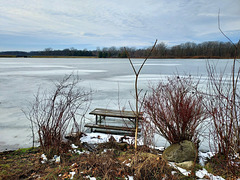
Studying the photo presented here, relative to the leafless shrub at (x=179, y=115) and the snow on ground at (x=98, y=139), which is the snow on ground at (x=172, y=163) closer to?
A: the snow on ground at (x=98, y=139)

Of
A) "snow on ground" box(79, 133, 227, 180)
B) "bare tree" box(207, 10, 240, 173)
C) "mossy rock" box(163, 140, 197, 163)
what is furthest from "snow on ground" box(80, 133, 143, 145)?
"bare tree" box(207, 10, 240, 173)

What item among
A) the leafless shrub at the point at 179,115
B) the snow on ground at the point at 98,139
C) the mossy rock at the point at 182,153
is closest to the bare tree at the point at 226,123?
the leafless shrub at the point at 179,115

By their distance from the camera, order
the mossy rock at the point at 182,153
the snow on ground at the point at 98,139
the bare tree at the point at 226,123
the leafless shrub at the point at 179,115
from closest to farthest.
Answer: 1. the bare tree at the point at 226,123
2. the leafless shrub at the point at 179,115
3. the mossy rock at the point at 182,153
4. the snow on ground at the point at 98,139

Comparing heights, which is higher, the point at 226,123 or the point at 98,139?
the point at 226,123

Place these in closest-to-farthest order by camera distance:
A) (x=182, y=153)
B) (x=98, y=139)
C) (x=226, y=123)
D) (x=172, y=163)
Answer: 1. (x=226, y=123)
2. (x=172, y=163)
3. (x=182, y=153)
4. (x=98, y=139)

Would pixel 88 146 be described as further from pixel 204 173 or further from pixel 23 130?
pixel 204 173

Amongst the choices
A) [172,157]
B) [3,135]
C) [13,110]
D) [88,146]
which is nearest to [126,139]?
[88,146]

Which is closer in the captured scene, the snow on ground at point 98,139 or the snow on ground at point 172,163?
the snow on ground at point 172,163

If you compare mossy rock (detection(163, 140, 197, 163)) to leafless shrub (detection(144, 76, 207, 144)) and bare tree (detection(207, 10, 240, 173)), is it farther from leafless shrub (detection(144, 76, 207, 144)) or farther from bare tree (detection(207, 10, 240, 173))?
bare tree (detection(207, 10, 240, 173))

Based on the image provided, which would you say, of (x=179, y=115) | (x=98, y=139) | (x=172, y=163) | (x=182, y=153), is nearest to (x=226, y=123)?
(x=179, y=115)

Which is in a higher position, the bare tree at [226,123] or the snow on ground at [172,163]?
the bare tree at [226,123]

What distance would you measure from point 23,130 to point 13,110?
2.00m

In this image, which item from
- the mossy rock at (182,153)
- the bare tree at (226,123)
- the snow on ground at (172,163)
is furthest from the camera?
the mossy rock at (182,153)

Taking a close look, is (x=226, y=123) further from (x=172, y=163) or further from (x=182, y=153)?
(x=172, y=163)
